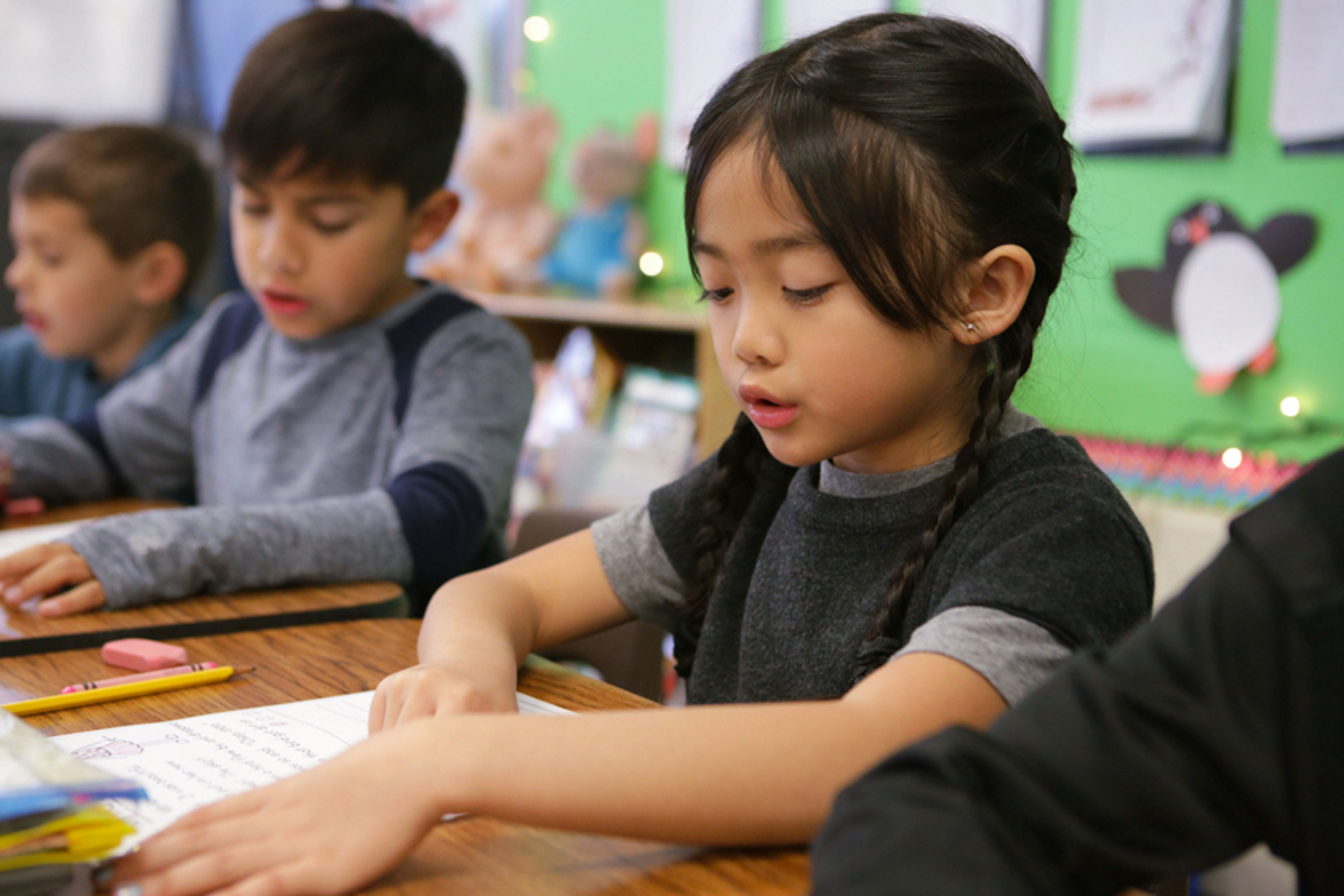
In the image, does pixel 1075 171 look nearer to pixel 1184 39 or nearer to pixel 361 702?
pixel 361 702

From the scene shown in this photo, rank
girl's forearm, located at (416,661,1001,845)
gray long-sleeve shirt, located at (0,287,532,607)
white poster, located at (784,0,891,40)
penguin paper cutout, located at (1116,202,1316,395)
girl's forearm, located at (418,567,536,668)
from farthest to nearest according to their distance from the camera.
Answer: white poster, located at (784,0,891,40), penguin paper cutout, located at (1116,202,1316,395), gray long-sleeve shirt, located at (0,287,532,607), girl's forearm, located at (418,567,536,668), girl's forearm, located at (416,661,1001,845)

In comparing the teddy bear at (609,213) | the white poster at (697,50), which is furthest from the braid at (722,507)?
the teddy bear at (609,213)

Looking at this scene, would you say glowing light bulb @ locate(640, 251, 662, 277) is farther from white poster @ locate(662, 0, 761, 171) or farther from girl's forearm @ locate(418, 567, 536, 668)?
girl's forearm @ locate(418, 567, 536, 668)

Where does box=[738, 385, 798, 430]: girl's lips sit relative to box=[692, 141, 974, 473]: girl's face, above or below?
below

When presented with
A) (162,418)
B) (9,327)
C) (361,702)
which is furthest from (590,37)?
(361,702)

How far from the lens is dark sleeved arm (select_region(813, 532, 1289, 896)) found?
408mm

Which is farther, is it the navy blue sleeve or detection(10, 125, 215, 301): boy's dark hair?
detection(10, 125, 215, 301): boy's dark hair

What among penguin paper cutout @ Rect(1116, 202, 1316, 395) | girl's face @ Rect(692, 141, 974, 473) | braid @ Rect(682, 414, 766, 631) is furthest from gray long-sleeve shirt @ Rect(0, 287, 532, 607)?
penguin paper cutout @ Rect(1116, 202, 1316, 395)

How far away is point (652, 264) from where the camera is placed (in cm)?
259

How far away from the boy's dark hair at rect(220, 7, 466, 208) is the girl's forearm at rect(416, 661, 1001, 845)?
0.85 m

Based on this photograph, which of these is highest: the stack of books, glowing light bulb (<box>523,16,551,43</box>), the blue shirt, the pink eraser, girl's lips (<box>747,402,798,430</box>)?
glowing light bulb (<box>523,16,551,43</box>)

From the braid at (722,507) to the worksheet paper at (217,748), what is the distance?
7.2 inches

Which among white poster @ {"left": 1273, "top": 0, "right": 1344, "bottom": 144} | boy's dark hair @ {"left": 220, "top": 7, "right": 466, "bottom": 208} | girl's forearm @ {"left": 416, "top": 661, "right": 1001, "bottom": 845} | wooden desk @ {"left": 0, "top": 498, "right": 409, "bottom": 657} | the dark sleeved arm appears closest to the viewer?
the dark sleeved arm

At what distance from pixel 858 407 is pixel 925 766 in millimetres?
309
